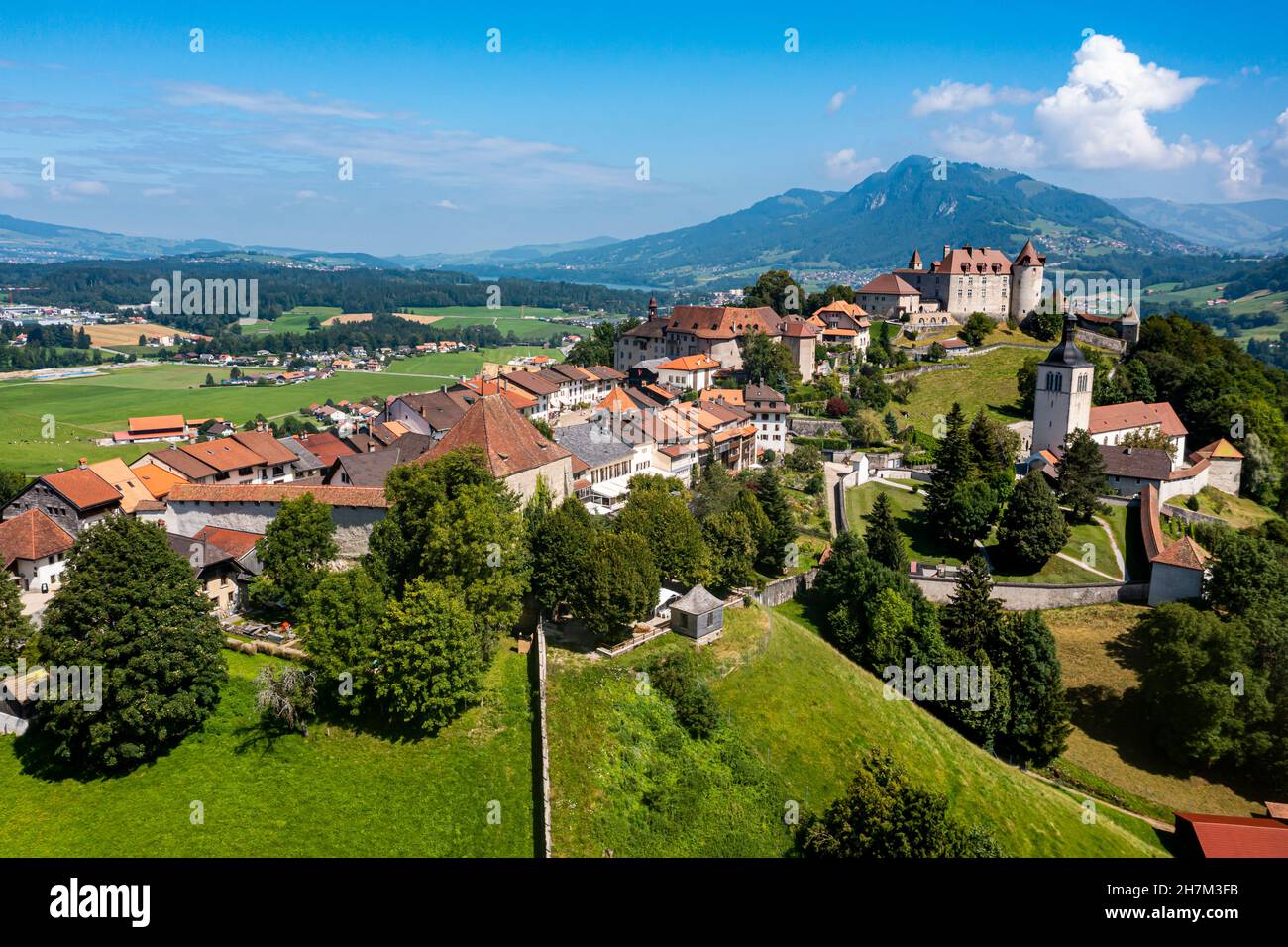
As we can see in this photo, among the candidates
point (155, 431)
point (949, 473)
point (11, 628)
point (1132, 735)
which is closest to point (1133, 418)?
point (949, 473)

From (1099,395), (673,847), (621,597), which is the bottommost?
(673,847)

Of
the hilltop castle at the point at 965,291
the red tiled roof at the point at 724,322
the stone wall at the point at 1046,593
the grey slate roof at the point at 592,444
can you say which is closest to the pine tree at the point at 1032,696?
the stone wall at the point at 1046,593

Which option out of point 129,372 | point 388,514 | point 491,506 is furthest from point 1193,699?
point 129,372

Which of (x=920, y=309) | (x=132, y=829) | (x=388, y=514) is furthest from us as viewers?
(x=920, y=309)

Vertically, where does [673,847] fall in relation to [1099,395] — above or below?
below

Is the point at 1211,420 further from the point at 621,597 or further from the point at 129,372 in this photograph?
the point at 129,372

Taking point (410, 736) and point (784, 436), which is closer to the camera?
point (410, 736)

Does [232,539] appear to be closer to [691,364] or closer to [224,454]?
[224,454]
